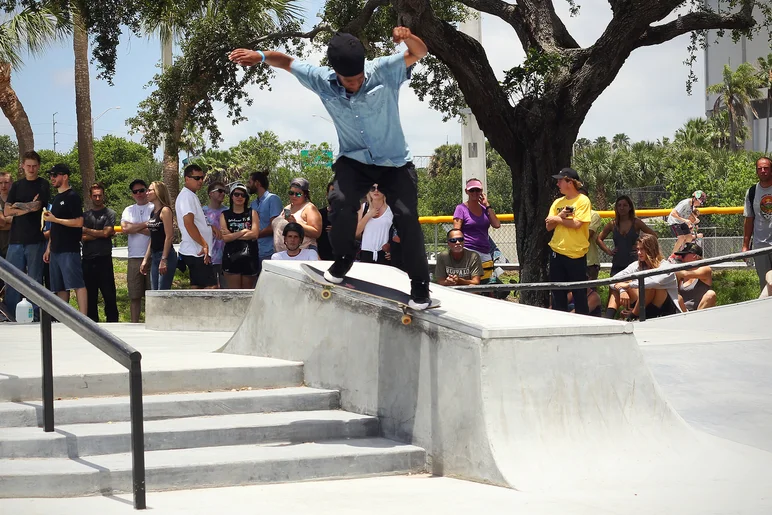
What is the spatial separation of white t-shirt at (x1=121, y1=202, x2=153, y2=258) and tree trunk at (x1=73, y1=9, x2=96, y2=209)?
15.0m

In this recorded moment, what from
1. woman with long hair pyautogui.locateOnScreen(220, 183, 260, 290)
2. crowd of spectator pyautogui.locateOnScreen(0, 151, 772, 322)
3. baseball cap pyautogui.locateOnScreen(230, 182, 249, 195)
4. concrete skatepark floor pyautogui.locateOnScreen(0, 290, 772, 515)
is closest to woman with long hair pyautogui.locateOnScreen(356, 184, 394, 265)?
crowd of spectator pyautogui.locateOnScreen(0, 151, 772, 322)

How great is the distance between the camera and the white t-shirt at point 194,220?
962 cm

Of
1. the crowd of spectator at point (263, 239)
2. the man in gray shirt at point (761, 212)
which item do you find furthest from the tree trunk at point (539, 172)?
the man in gray shirt at point (761, 212)

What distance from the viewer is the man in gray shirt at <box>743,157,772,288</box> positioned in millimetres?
10484

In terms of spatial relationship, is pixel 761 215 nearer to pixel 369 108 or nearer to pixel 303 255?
pixel 303 255

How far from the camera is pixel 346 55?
→ 5.07 metres

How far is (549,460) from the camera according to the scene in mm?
4621

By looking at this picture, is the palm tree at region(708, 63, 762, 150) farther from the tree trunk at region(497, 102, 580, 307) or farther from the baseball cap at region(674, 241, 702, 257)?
the baseball cap at region(674, 241, 702, 257)

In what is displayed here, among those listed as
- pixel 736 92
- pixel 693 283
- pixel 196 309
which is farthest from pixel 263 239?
pixel 736 92

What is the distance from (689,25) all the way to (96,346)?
11975mm

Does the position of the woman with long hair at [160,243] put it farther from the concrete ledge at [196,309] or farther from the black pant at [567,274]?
the black pant at [567,274]

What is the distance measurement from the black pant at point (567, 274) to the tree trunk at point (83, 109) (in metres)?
17.8

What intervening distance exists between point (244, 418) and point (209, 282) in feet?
16.6

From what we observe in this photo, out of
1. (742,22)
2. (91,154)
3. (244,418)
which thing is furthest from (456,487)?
(91,154)
